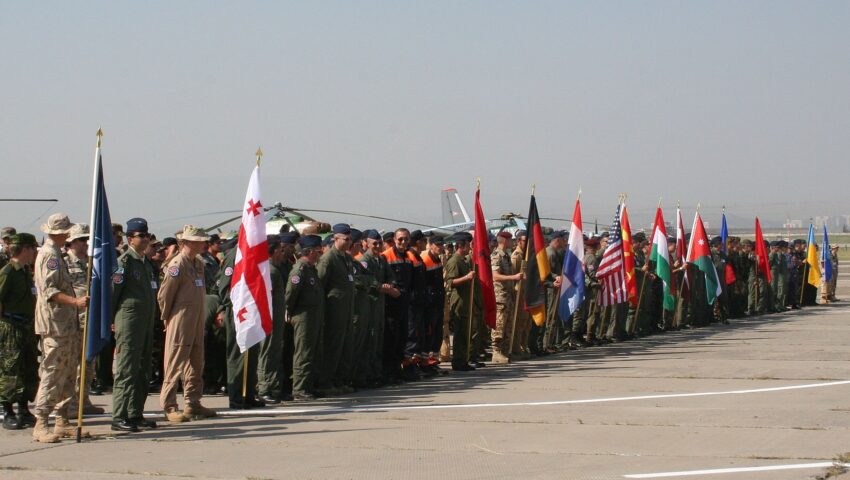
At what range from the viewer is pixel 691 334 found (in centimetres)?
2355

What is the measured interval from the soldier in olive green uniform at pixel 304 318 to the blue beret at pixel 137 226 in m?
2.39

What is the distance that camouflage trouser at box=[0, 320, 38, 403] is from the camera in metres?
10.2

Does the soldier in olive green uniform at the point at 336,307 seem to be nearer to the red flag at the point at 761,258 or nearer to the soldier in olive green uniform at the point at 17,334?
the soldier in olive green uniform at the point at 17,334

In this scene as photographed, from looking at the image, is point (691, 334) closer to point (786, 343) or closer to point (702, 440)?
point (786, 343)

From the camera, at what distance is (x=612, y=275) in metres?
20.4

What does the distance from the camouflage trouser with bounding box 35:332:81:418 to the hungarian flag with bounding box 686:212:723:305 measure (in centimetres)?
1799

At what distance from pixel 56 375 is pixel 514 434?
12.6ft

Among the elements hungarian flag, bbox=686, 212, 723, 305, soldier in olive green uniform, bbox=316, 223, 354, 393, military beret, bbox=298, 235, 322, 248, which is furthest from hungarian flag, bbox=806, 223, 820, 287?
military beret, bbox=298, 235, 322, 248

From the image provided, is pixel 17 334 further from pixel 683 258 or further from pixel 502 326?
pixel 683 258

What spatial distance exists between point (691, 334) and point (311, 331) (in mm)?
12886

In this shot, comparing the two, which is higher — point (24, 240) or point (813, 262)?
point (813, 262)

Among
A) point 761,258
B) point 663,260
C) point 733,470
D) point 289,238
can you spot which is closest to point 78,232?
point 289,238

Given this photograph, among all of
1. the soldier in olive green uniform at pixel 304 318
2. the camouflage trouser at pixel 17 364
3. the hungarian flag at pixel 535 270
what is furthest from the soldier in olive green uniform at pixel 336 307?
the hungarian flag at pixel 535 270

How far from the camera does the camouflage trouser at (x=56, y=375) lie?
9.49 metres
